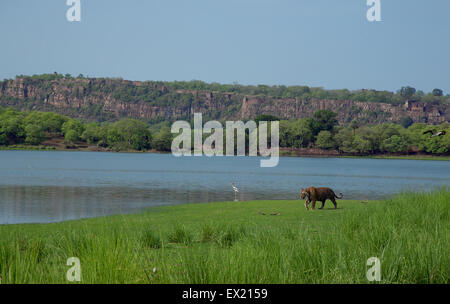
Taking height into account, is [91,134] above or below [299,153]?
above

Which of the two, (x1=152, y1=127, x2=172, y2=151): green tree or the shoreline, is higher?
(x1=152, y1=127, x2=172, y2=151): green tree

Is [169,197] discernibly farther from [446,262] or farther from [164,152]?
[164,152]

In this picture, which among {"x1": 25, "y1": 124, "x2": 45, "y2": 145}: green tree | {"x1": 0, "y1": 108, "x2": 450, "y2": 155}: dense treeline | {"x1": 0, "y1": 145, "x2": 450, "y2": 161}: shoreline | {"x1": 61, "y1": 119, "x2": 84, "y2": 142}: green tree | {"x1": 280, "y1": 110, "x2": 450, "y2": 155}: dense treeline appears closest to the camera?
{"x1": 280, "y1": 110, "x2": 450, "y2": 155}: dense treeline

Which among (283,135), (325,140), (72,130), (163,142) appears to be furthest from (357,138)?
(72,130)

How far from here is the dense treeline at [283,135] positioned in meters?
131

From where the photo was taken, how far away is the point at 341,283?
193 inches

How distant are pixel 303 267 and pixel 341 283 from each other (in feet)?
2.10

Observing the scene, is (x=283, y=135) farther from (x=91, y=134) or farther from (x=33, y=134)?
(x=33, y=134)

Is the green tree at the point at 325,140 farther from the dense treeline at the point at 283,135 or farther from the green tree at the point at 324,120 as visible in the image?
the green tree at the point at 324,120

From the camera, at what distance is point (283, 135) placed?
5497 inches

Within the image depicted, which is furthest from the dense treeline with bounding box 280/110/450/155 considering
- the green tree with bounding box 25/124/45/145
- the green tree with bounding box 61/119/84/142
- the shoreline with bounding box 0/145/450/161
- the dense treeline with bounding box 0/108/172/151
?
the green tree with bounding box 25/124/45/145

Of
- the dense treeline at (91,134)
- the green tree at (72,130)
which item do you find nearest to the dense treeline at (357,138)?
the dense treeline at (91,134)

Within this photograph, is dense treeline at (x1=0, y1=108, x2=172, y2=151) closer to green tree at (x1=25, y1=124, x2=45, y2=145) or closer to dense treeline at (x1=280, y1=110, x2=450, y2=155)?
green tree at (x1=25, y1=124, x2=45, y2=145)

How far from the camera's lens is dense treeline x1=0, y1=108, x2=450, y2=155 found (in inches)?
5143
